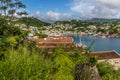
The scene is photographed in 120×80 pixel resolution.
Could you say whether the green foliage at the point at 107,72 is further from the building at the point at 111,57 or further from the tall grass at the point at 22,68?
the building at the point at 111,57

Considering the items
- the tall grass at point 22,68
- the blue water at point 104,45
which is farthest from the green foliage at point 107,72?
the blue water at point 104,45

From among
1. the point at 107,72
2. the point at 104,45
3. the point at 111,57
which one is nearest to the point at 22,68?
the point at 107,72

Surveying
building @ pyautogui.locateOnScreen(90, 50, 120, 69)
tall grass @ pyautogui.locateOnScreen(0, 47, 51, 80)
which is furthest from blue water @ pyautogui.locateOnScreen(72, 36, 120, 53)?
tall grass @ pyautogui.locateOnScreen(0, 47, 51, 80)

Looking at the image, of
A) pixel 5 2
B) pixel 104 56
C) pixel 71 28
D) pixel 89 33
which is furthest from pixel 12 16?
pixel 71 28

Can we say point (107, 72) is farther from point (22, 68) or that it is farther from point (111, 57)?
point (111, 57)

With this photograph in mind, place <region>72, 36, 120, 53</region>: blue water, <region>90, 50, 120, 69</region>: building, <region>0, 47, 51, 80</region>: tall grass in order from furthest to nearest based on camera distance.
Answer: <region>72, 36, 120, 53</region>: blue water → <region>90, 50, 120, 69</region>: building → <region>0, 47, 51, 80</region>: tall grass

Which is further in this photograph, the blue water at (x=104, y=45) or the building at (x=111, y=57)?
the blue water at (x=104, y=45)

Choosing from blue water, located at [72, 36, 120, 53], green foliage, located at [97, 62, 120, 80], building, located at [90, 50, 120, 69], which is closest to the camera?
green foliage, located at [97, 62, 120, 80]

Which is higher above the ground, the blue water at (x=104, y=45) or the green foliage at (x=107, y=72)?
the green foliage at (x=107, y=72)

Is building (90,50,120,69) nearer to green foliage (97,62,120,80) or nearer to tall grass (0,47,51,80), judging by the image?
green foliage (97,62,120,80)
